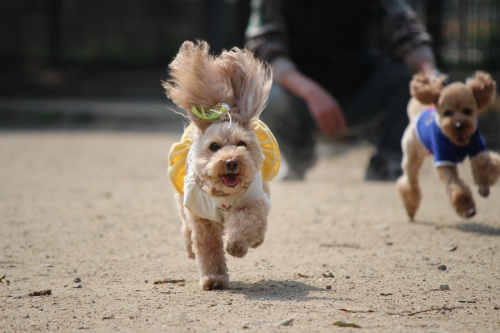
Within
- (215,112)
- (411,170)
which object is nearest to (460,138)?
(411,170)

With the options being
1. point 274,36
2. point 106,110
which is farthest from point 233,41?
point 274,36

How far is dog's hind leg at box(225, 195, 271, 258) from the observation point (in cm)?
323

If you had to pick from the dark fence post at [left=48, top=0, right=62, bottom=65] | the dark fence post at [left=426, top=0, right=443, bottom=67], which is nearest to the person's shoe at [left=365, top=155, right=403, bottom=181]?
the dark fence post at [left=426, top=0, right=443, bottom=67]

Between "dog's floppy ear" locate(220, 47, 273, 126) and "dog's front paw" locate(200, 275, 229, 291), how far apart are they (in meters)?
0.79

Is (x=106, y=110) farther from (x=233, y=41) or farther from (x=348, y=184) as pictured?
(x=348, y=184)

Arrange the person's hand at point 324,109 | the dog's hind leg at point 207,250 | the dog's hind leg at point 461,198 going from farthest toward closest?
the person's hand at point 324,109 < the dog's hind leg at point 461,198 < the dog's hind leg at point 207,250

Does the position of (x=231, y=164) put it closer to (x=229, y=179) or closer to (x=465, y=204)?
(x=229, y=179)

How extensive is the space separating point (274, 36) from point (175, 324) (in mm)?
4528

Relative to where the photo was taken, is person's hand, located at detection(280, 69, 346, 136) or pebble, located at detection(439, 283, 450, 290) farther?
person's hand, located at detection(280, 69, 346, 136)

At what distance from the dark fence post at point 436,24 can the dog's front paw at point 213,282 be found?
6.97 metres

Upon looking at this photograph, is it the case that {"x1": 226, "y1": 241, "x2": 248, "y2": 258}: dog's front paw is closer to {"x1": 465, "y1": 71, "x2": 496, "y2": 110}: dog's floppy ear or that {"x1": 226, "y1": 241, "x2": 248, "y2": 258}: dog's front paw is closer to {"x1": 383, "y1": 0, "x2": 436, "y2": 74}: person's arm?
{"x1": 465, "y1": 71, "x2": 496, "y2": 110}: dog's floppy ear

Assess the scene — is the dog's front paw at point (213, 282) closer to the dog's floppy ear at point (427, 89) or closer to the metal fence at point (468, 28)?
the dog's floppy ear at point (427, 89)

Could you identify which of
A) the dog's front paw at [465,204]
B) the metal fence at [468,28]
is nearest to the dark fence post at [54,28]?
the metal fence at [468,28]

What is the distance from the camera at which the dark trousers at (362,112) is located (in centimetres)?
707
